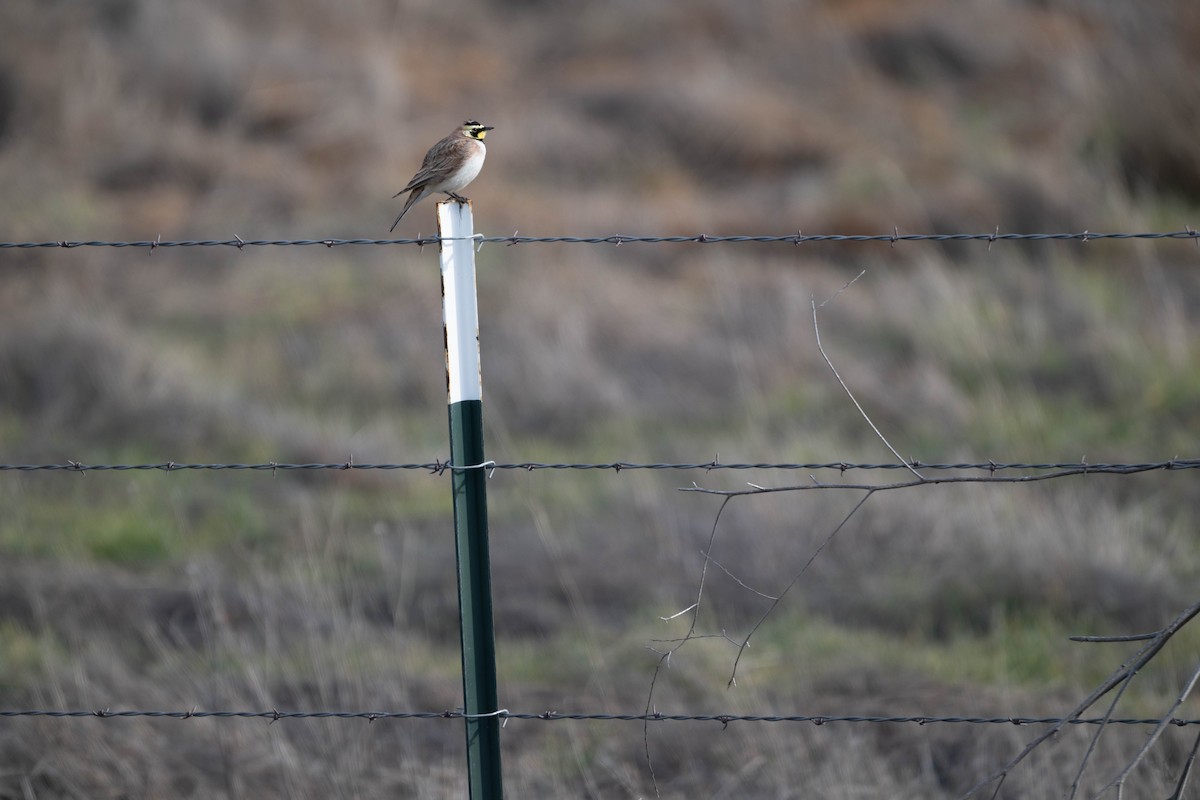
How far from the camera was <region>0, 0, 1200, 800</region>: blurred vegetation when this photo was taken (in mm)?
4371

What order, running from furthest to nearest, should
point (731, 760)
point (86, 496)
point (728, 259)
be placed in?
point (728, 259) < point (86, 496) < point (731, 760)

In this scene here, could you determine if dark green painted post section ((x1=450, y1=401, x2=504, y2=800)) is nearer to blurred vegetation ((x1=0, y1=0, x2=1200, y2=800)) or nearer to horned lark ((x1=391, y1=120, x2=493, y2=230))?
blurred vegetation ((x1=0, y1=0, x2=1200, y2=800))

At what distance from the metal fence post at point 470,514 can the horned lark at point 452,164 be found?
1.61 meters

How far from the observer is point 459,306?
2.89m

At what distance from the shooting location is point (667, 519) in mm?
6270

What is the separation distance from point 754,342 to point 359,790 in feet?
20.2

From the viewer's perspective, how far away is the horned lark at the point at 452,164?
176 inches

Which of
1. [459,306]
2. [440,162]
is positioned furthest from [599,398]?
[459,306]

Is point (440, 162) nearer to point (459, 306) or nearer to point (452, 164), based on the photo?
point (452, 164)

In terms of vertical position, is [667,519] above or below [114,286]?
below

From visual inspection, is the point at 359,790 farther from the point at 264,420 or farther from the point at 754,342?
the point at 754,342

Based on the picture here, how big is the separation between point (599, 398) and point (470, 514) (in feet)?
18.9

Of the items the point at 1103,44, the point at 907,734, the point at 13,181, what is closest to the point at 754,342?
the point at 907,734

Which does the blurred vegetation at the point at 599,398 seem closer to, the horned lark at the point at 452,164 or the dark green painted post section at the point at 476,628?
the dark green painted post section at the point at 476,628
